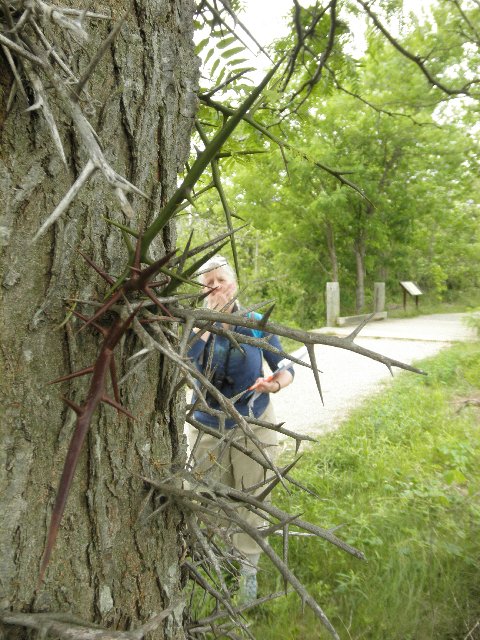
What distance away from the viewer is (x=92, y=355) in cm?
100

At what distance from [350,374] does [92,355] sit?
359 inches

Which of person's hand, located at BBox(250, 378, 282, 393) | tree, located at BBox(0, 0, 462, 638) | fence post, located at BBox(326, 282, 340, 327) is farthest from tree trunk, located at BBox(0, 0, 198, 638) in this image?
fence post, located at BBox(326, 282, 340, 327)

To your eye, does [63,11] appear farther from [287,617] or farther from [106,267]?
[287,617]

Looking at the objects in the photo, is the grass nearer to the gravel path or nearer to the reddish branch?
the gravel path

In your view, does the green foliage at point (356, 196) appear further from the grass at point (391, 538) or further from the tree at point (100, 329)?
the tree at point (100, 329)

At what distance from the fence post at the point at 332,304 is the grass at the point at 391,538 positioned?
A: 10025mm

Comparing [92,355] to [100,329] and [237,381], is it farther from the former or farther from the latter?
[237,381]

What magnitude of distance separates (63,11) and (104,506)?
2.78 ft

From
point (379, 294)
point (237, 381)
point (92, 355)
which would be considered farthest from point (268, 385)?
point (379, 294)

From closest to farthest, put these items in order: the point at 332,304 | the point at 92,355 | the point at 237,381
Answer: the point at 92,355
the point at 237,381
the point at 332,304

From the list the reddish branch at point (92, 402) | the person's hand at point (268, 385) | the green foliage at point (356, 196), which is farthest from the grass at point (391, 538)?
the green foliage at point (356, 196)

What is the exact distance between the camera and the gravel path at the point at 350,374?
723cm

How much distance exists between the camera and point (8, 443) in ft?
3.01

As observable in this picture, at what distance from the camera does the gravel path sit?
7227 millimetres
